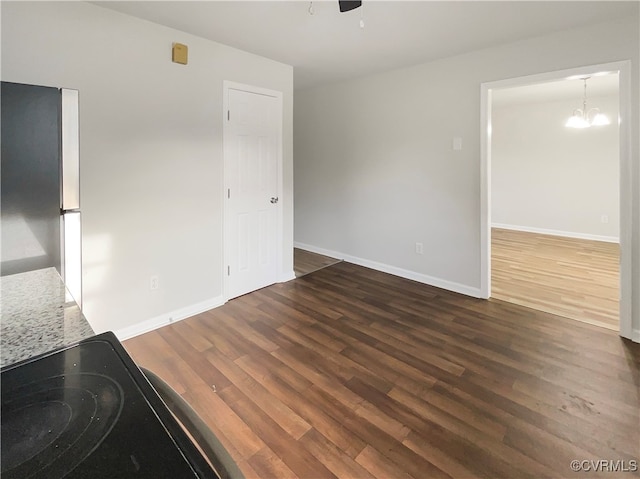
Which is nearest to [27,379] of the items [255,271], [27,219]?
[27,219]

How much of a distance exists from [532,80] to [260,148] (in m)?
2.57

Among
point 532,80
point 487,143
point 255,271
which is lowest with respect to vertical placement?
point 255,271

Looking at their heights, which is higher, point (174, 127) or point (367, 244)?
point (174, 127)

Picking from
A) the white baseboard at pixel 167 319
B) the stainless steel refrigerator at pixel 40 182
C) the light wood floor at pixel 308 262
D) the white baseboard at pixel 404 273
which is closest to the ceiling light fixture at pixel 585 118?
the white baseboard at pixel 404 273

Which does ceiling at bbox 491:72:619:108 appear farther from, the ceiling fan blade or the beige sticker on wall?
the beige sticker on wall

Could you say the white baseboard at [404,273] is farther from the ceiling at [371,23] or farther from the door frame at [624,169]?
the ceiling at [371,23]

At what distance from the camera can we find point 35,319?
2.93 feet

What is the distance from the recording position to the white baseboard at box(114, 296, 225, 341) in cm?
271

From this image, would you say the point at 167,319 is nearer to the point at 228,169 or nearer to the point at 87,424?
the point at 228,169

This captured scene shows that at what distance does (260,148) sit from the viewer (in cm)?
355

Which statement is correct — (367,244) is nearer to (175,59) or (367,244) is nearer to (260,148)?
(260,148)

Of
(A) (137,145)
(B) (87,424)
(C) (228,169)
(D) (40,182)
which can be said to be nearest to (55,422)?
(B) (87,424)

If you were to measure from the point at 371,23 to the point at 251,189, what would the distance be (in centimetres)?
181

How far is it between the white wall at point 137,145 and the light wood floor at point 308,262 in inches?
54.0
